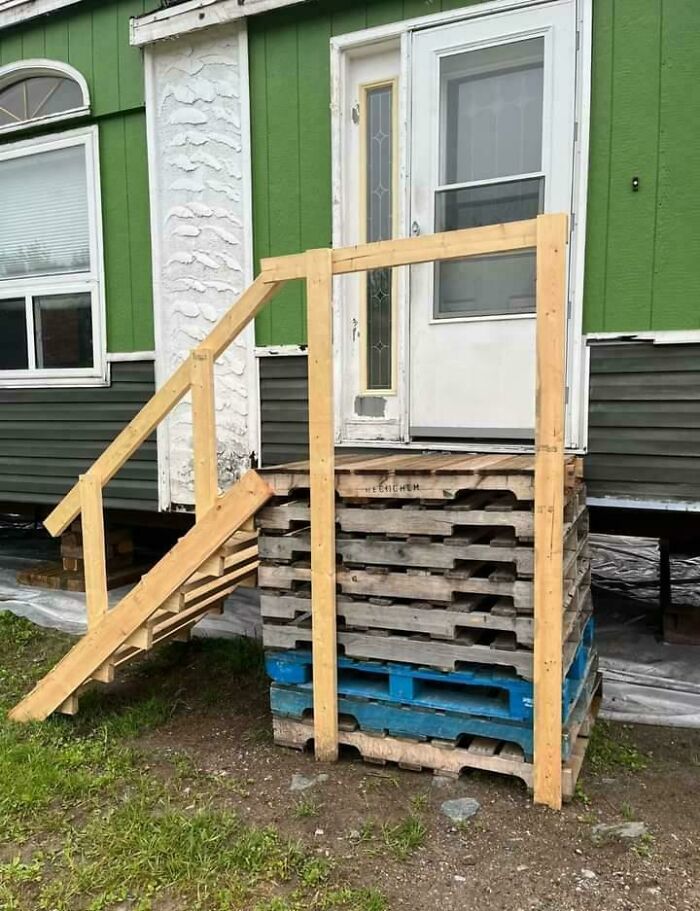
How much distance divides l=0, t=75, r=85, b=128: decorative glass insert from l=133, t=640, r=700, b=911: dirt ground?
170 inches

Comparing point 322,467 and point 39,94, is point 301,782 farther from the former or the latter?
point 39,94

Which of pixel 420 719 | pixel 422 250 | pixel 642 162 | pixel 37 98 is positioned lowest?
pixel 420 719

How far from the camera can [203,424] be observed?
11.1ft

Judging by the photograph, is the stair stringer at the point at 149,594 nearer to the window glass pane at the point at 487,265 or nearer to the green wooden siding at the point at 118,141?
the window glass pane at the point at 487,265

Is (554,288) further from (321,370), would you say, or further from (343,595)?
(343,595)

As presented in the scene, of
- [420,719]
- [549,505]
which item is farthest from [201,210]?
A: [420,719]

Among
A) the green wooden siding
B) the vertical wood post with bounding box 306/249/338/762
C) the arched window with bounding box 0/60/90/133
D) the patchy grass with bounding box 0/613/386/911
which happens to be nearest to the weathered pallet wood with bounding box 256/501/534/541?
the vertical wood post with bounding box 306/249/338/762

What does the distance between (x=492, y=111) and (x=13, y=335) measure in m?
3.86

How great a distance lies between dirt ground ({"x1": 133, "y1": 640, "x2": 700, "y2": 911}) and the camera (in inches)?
92.5

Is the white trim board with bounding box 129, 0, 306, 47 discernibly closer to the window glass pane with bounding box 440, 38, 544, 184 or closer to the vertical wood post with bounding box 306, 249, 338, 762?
the window glass pane with bounding box 440, 38, 544, 184

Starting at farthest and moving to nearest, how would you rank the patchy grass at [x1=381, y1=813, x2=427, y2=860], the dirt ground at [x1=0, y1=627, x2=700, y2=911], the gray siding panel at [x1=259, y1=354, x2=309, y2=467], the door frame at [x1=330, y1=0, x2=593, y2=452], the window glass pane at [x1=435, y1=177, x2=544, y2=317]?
the gray siding panel at [x1=259, y1=354, x2=309, y2=467] → the window glass pane at [x1=435, y1=177, x2=544, y2=317] → the door frame at [x1=330, y1=0, x2=593, y2=452] → the patchy grass at [x1=381, y1=813, x2=427, y2=860] → the dirt ground at [x1=0, y1=627, x2=700, y2=911]

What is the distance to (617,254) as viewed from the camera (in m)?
3.64

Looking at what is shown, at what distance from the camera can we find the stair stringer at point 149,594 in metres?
3.19

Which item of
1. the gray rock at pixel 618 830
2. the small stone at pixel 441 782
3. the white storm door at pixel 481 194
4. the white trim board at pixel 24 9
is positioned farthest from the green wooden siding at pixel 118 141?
the gray rock at pixel 618 830
